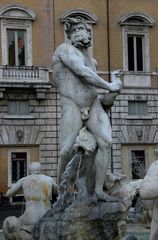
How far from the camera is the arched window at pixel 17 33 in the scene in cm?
→ 2933

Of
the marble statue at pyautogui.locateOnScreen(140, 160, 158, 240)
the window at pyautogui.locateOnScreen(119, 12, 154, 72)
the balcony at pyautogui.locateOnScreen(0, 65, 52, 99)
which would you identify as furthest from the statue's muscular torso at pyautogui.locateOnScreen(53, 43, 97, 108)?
the window at pyautogui.locateOnScreen(119, 12, 154, 72)

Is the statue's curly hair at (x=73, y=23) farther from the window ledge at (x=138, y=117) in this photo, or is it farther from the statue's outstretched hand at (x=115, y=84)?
the window ledge at (x=138, y=117)

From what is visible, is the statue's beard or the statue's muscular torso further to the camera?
the statue's beard

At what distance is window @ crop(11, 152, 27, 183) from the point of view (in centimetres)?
2847

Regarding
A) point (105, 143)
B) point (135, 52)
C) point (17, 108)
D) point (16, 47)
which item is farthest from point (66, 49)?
point (135, 52)

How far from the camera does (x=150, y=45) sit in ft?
102

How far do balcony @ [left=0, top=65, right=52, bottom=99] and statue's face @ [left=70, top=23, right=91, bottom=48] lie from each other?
21069 millimetres

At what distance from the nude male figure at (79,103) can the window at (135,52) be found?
23.7 meters

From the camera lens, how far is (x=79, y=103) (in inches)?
277

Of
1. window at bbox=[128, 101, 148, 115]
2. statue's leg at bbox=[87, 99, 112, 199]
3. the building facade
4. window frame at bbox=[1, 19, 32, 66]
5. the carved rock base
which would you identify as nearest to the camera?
the carved rock base

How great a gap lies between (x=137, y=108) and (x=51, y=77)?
13.8ft

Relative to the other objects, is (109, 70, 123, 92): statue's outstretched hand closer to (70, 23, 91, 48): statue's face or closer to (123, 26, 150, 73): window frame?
(70, 23, 91, 48): statue's face

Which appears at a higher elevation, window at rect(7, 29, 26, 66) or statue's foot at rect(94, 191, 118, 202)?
window at rect(7, 29, 26, 66)

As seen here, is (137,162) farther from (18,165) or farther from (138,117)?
(18,165)
